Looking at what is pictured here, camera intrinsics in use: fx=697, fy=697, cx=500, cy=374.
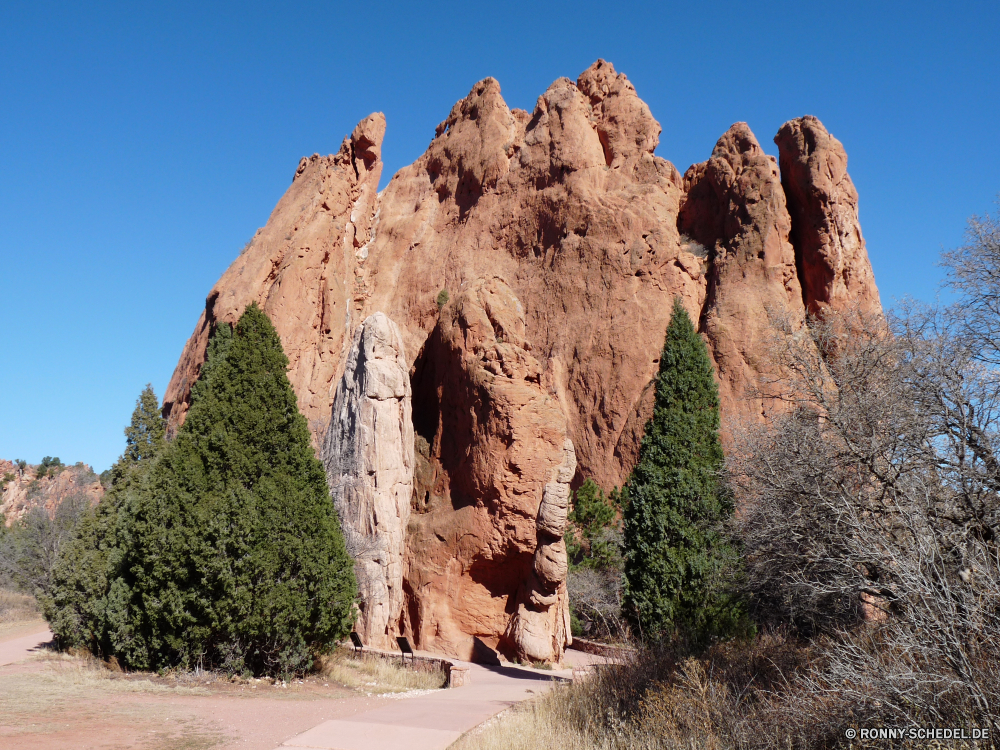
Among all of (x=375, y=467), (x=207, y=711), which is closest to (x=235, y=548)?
(x=207, y=711)

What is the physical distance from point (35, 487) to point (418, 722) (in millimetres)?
64415

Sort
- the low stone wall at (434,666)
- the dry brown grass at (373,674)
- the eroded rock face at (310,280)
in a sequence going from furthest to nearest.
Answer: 1. the eroded rock face at (310,280)
2. the low stone wall at (434,666)
3. the dry brown grass at (373,674)

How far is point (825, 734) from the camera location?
5.72m

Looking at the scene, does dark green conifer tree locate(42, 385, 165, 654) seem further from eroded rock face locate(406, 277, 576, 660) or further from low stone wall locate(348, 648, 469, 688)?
eroded rock face locate(406, 277, 576, 660)

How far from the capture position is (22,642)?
59.9 feet

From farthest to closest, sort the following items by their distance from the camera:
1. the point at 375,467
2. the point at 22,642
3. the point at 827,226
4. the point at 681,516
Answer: the point at 827,226 → the point at 375,467 → the point at 22,642 → the point at 681,516

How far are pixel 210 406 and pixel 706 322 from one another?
2471cm

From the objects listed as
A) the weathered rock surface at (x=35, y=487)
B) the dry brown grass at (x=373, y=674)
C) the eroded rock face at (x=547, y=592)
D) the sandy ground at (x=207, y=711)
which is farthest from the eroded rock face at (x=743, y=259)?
the weathered rock surface at (x=35, y=487)

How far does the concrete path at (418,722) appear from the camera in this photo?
7.41 m

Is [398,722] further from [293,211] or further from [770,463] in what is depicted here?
[293,211]

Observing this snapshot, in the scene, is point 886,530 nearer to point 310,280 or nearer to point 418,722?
point 418,722

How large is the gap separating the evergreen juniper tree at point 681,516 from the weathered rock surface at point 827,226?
51.6ft

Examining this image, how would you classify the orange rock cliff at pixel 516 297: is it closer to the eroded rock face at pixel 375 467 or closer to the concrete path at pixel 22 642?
the eroded rock face at pixel 375 467

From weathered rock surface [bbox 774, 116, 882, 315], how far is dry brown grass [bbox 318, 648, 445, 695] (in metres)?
23.9
